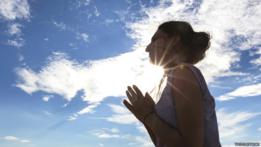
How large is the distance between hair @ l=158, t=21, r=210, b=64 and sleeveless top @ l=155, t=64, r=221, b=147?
800 millimetres

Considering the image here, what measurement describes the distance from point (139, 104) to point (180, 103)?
0.69 meters

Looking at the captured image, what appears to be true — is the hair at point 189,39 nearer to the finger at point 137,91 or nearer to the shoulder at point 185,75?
the shoulder at point 185,75

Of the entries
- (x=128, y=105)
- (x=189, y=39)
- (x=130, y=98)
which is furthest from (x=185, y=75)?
(x=189, y=39)

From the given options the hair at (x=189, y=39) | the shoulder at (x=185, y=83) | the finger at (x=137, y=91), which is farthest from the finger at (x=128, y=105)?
the hair at (x=189, y=39)

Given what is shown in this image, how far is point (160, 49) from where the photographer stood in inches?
211

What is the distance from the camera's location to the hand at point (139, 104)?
4.66 meters

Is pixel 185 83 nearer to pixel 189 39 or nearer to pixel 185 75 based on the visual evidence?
pixel 185 75

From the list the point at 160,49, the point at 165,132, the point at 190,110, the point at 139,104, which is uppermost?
the point at 160,49

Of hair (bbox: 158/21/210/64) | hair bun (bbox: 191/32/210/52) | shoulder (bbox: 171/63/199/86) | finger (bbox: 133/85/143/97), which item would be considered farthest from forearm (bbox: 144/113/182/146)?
hair bun (bbox: 191/32/210/52)

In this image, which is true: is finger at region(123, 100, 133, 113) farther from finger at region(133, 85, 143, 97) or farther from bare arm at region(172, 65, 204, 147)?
bare arm at region(172, 65, 204, 147)

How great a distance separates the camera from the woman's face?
17.4 feet

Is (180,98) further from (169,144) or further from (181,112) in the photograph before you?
(169,144)

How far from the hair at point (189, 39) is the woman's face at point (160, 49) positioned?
0.34 feet

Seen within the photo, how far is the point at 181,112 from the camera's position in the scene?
4230 millimetres
